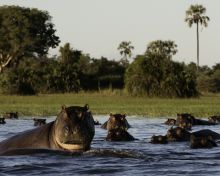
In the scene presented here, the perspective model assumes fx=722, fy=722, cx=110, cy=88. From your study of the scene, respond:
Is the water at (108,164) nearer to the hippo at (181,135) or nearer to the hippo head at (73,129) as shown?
the hippo head at (73,129)

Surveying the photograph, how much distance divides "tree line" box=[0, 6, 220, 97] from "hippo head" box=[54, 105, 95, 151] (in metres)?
43.6

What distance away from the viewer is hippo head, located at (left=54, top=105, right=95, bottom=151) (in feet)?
29.1

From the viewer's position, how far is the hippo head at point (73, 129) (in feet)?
29.1

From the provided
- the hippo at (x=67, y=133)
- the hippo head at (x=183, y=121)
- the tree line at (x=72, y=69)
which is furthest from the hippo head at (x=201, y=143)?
the tree line at (x=72, y=69)

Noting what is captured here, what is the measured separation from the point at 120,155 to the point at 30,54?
242ft

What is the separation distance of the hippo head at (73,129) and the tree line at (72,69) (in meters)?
43.6

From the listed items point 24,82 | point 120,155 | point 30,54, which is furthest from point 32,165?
point 30,54

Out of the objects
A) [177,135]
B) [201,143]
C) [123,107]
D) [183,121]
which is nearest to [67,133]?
[201,143]

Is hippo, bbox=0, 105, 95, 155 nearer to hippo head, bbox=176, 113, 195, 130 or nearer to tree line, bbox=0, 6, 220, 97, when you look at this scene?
hippo head, bbox=176, 113, 195, 130

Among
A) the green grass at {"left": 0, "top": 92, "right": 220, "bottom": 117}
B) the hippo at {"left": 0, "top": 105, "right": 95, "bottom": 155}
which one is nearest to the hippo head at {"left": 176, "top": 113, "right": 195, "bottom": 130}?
the green grass at {"left": 0, "top": 92, "right": 220, "bottom": 117}

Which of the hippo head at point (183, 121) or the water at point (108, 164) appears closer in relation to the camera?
the water at point (108, 164)

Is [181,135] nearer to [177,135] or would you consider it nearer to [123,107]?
[177,135]

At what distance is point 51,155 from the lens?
9289 millimetres

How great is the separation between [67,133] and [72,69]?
5642 centimetres
